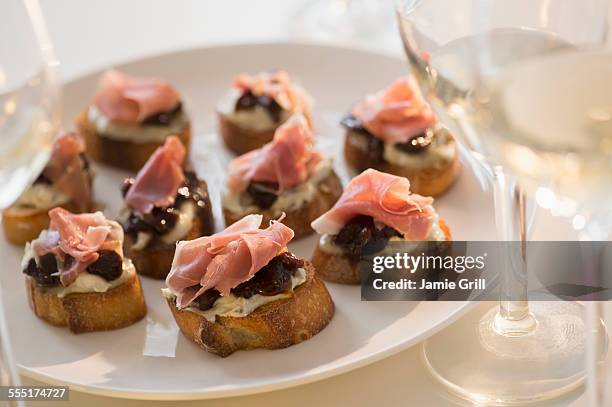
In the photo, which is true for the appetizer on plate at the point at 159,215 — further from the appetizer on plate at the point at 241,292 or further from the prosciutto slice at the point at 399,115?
the prosciutto slice at the point at 399,115

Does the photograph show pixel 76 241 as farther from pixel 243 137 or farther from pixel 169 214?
pixel 243 137

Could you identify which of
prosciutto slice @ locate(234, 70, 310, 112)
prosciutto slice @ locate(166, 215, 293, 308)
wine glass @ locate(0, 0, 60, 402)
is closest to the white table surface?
prosciutto slice @ locate(234, 70, 310, 112)

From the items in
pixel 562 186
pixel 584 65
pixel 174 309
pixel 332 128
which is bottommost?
pixel 332 128

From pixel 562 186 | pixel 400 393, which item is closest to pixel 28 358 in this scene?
pixel 400 393

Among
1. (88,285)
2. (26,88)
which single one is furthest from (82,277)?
(26,88)

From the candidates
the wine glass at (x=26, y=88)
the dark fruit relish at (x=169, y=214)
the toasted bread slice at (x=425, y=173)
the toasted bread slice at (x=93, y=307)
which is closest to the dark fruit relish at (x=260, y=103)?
the toasted bread slice at (x=425, y=173)

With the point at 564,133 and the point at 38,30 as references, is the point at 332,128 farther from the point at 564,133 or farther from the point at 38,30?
the point at 564,133
